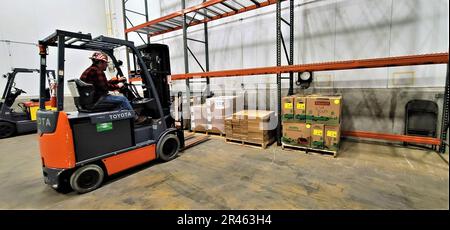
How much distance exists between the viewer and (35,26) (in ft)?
29.9

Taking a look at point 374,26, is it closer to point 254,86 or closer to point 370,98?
point 370,98

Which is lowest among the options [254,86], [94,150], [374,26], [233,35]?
[94,150]

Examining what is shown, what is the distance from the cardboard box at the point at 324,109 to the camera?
13.9 ft

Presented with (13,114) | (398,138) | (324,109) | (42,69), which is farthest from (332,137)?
(13,114)

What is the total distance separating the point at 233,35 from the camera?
704 cm

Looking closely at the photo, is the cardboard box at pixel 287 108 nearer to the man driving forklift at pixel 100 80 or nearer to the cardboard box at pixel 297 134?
the cardboard box at pixel 297 134

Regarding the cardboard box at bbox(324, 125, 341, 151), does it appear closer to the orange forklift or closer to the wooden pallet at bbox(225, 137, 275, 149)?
the wooden pallet at bbox(225, 137, 275, 149)

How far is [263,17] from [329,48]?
214 centimetres

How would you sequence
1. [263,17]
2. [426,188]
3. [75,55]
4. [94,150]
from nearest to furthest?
[426,188], [94,150], [263,17], [75,55]

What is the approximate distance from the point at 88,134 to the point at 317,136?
4.23 meters

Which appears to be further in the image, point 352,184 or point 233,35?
point 233,35

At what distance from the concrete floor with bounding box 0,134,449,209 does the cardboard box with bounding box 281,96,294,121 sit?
791 mm

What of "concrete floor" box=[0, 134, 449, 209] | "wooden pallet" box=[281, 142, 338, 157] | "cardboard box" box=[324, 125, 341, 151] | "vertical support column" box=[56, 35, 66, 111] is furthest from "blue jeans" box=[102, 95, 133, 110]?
"cardboard box" box=[324, 125, 341, 151]

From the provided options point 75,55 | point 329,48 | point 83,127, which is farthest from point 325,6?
point 75,55
